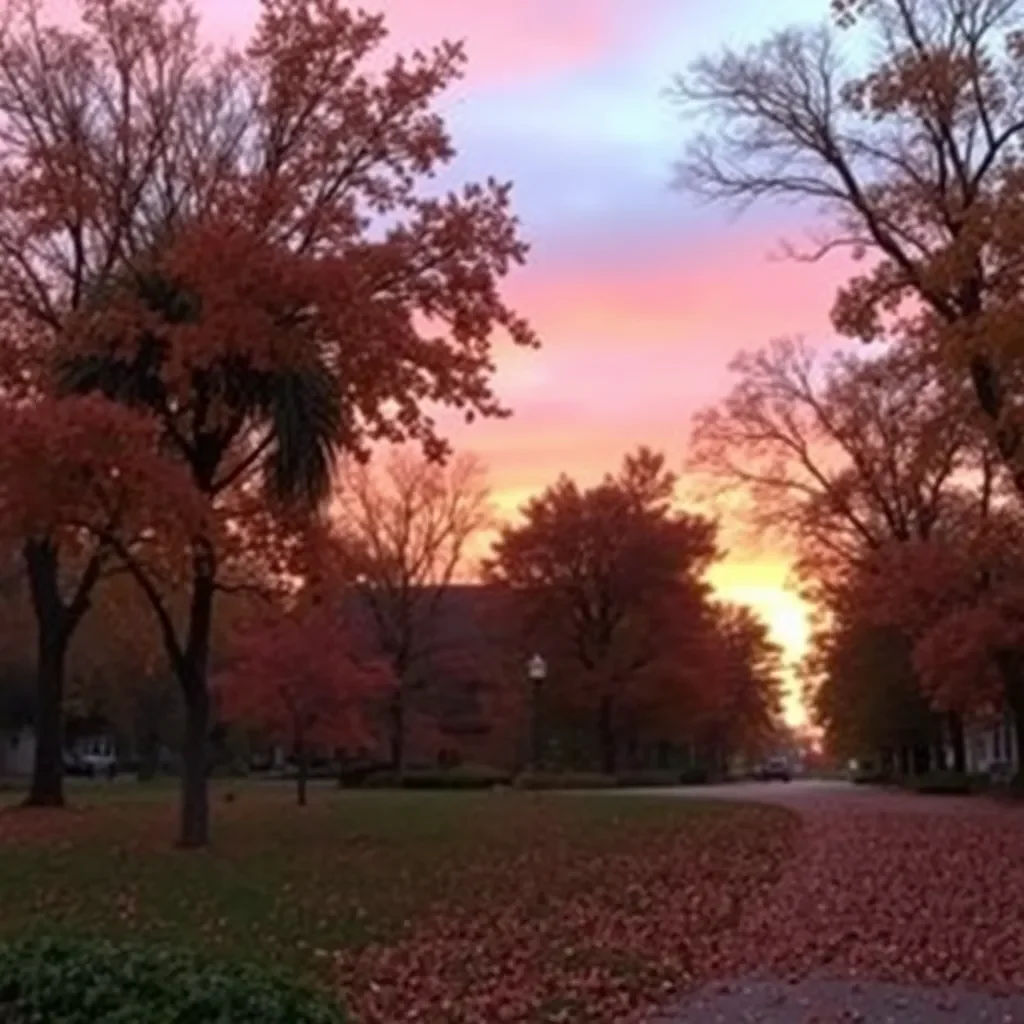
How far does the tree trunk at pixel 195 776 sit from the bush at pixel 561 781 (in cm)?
2560

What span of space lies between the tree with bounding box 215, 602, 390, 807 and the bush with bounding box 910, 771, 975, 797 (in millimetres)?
14921

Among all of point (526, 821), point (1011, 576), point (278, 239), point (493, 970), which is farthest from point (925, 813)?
point (493, 970)

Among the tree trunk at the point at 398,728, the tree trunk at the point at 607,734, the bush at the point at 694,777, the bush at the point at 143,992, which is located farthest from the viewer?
the bush at the point at 694,777

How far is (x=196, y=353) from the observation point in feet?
63.8

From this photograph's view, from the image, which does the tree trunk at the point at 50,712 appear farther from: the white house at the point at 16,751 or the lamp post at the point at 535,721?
the white house at the point at 16,751

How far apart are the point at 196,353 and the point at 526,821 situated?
386 inches

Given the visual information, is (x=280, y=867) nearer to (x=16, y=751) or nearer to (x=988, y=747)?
(x=988, y=747)

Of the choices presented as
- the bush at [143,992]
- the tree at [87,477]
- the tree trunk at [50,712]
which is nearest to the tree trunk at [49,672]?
the tree trunk at [50,712]

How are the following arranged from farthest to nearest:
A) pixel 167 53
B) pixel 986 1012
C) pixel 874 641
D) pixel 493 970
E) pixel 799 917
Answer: pixel 874 641 < pixel 167 53 < pixel 799 917 < pixel 493 970 < pixel 986 1012

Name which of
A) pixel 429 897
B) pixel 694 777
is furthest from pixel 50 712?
pixel 694 777

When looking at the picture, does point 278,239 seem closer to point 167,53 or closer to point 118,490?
point 118,490

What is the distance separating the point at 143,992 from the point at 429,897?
9998 mm

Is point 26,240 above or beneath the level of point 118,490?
above

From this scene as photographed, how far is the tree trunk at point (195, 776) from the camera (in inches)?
834
